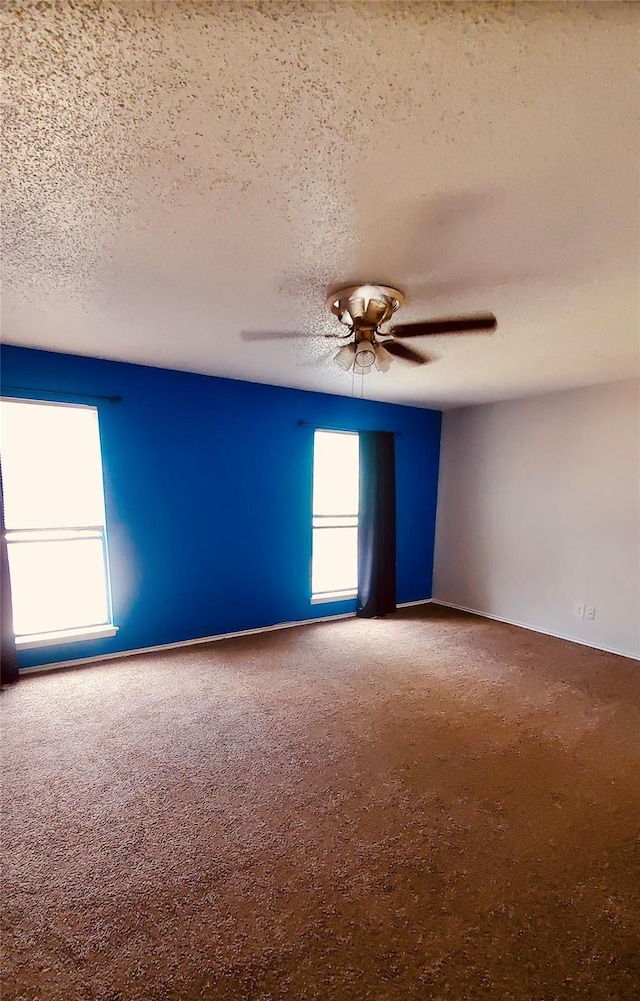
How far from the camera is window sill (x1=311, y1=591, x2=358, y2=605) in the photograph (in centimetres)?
461

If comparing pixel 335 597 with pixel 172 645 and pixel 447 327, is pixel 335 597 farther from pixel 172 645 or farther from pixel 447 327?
pixel 447 327

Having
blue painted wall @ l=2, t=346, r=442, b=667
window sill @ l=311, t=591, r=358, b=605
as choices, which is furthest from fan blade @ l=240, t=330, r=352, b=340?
window sill @ l=311, t=591, r=358, b=605

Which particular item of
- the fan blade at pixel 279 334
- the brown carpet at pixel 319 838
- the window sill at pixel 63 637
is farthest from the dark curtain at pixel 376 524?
the window sill at pixel 63 637

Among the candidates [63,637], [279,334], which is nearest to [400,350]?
[279,334]

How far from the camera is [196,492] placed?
384 centimetres

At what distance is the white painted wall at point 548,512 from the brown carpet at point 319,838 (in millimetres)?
937

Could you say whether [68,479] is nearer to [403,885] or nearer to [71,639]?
[71,639]

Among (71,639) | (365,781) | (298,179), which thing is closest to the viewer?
(298,179)

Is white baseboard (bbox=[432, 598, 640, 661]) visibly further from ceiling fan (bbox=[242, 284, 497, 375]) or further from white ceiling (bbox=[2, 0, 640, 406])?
ceiling fan (bbox=[242, 284, 497, 375])

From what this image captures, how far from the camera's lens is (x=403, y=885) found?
1.59m

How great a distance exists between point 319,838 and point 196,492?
9.04ft

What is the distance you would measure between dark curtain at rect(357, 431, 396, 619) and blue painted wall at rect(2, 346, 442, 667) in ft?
0.82

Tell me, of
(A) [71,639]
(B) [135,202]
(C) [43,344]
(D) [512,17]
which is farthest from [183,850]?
(C) [43,344]

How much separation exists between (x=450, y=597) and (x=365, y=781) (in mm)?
3437
